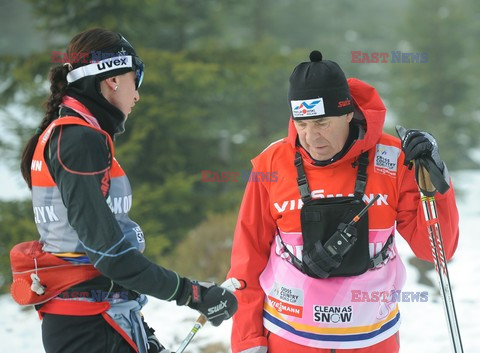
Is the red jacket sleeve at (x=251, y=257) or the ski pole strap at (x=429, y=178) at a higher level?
the ski pole strap at (x=429, y=178)

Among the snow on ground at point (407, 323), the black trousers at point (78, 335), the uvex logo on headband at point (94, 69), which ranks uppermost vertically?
the uvex logo on headband at point (94, 69)

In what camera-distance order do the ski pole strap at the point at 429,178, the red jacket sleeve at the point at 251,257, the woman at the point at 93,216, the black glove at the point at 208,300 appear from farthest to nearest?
the red jacket sleeve at the point at 251,257 → the ski pole strap at the point at 429,178 → the black glove at the point at 208,300 → the woman at the point at 93,216

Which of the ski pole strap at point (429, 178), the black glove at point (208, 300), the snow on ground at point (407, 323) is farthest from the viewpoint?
the snow on ground at point (407, 323)

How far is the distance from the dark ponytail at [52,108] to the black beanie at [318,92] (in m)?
1.08

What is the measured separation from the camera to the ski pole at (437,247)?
8.04 feet

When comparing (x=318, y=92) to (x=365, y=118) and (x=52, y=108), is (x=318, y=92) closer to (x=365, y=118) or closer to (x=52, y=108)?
(x=365, y=118)

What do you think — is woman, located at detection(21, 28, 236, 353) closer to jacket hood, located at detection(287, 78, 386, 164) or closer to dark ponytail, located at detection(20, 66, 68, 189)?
dark ponytail, located at detection(20, 66, 68, 189)

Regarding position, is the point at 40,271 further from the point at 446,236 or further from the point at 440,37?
the point at 440,37

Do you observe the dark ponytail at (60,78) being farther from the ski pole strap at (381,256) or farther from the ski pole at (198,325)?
the ski pole strap at (381,256)

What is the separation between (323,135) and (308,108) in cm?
15

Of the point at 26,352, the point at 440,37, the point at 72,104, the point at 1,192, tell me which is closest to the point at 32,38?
the point at 1,192

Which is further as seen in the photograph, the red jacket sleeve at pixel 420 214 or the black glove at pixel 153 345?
the red jacket sleeve at pixel 420 214
